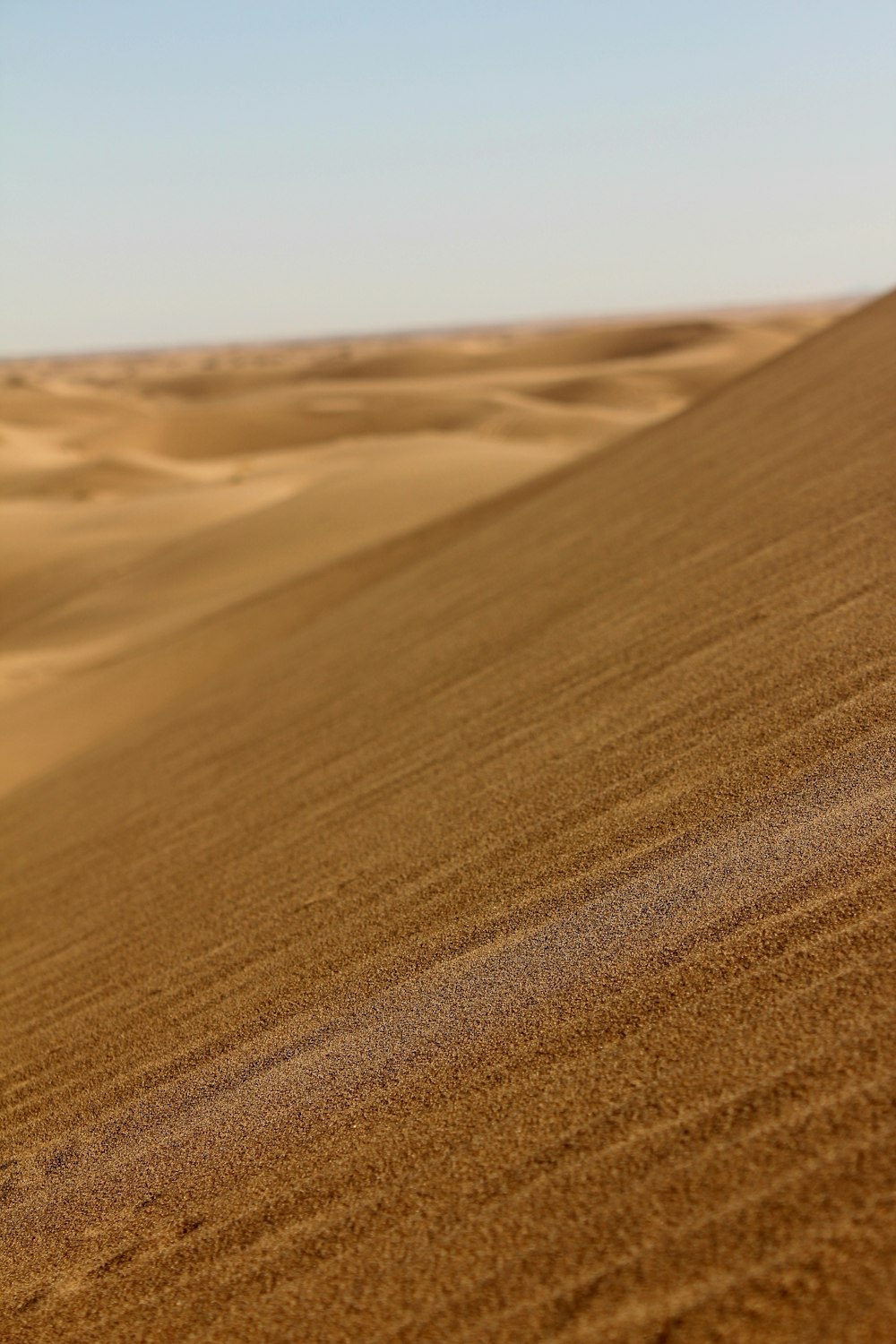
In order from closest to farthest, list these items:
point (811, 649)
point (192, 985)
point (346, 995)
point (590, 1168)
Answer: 1. point (590, 1168)
2. point (346, 995)
3. point (192, 985)
4. point (811, 649)

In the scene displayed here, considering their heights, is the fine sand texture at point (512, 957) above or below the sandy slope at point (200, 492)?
below

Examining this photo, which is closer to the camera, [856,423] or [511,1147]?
[511,1147]

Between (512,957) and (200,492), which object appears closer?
(512,957)

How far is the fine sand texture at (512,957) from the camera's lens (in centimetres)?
195

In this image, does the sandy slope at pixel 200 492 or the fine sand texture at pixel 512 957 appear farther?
the sandy slope at pixel 200 492

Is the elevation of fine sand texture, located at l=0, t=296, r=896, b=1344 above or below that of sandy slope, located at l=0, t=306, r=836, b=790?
below

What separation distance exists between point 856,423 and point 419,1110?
494 cm

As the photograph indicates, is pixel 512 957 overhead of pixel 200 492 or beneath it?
beneath

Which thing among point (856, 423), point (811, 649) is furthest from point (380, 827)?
point (856, 423)

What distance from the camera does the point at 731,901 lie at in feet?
8.93

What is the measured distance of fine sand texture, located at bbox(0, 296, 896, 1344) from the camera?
1.95 meters

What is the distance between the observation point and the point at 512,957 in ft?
9.50

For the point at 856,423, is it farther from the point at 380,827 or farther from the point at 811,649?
the point at 380,827

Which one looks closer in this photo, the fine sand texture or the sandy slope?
the fine sand texture
